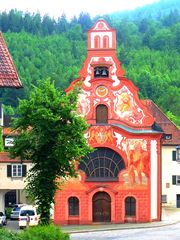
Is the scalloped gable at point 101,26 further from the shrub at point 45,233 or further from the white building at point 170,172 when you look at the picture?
the shrub at point 45,233

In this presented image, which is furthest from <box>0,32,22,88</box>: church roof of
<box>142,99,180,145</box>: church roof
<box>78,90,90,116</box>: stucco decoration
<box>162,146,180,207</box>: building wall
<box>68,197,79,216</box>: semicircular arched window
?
<box>162,146,180,207</box>: building wall

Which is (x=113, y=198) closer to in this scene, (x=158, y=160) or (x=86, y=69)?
(x=158, y=160)

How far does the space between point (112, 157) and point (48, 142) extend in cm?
2007

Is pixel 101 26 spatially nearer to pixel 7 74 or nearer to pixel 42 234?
pixel 42 234

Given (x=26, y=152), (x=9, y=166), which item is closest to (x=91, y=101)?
(x=9, y=166)

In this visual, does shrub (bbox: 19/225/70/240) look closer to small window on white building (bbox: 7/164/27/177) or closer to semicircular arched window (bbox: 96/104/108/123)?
semicircular arched window (bbox: 96/104/108/123)

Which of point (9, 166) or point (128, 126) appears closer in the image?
point (128, 126)

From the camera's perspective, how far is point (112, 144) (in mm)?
71625

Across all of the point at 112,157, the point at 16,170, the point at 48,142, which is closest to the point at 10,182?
the point at 16,170

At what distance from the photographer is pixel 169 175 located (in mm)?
94125

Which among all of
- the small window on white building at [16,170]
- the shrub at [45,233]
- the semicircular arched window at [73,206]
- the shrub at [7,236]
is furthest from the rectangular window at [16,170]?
the shrub at [7,236]

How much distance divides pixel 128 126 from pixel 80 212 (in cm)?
867

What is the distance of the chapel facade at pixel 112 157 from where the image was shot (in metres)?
71.8

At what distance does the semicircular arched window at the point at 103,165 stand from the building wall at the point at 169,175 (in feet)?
73.7
